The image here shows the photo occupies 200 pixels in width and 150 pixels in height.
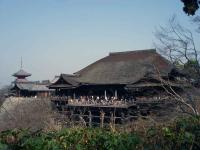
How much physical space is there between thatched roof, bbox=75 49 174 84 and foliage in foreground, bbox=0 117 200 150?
20138mm

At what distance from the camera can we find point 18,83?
42.4 meters

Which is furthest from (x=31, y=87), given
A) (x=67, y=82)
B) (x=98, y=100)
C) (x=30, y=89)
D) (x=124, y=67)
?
(x=98, y=100)

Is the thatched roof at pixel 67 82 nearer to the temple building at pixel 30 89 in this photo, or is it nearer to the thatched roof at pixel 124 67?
the thatched roof at pixel 124 67

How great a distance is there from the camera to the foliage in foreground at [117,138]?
4879 millimetres

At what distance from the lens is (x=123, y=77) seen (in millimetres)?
29125

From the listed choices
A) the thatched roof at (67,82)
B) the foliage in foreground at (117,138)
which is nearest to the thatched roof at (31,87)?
the thatched roof at (67,82)

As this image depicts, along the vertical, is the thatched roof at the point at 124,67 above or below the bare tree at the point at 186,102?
above

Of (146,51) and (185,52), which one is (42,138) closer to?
(185,52)

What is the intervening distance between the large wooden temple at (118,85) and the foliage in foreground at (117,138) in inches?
670

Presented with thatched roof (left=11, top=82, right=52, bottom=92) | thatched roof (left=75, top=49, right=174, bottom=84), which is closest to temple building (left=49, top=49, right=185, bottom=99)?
thatched roof (left=75, top=49, right=174, bottom=84)

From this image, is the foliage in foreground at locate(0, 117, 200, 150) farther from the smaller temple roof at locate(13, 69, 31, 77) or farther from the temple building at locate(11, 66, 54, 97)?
the smaller temple roof at locate(13, 69, 31, 77)

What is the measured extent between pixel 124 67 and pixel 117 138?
1036 inches

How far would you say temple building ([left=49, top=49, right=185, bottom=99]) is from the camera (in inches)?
995

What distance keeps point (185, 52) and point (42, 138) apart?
17049 millimetres
